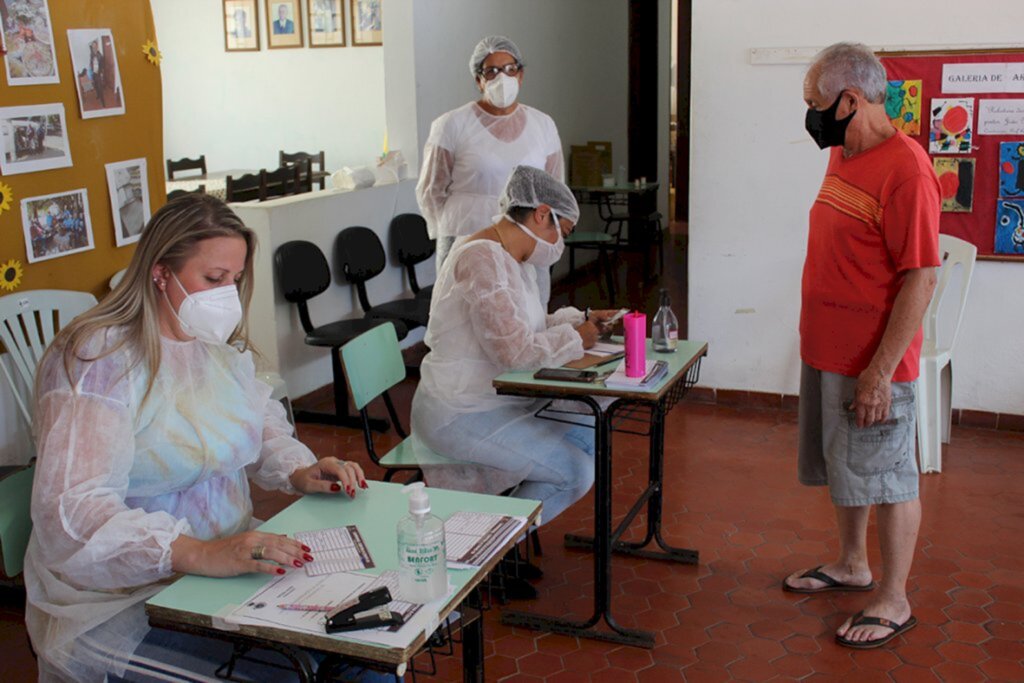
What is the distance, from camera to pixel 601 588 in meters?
3.13

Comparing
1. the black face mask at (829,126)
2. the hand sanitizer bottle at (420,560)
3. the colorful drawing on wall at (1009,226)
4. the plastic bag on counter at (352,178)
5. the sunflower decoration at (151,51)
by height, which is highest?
the sunflower decoration at (151,51)

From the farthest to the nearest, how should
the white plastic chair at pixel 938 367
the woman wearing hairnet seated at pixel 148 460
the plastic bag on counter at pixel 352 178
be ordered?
the plastic bag on counter at pixel 352 178 < the white plastic chair at pixel 938 367 < the woman wearing hairnet seated at pixel 148 460

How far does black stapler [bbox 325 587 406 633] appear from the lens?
5.46 feet

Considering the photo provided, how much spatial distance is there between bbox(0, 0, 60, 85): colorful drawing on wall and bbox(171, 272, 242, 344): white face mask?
6.05 feet

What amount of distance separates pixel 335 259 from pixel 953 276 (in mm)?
3120

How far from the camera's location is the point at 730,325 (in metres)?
5.31

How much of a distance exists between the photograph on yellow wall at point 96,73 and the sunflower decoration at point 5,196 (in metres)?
0.44

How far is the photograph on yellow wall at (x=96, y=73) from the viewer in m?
3.70

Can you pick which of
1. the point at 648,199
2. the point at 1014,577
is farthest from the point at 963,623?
the point at 648,199

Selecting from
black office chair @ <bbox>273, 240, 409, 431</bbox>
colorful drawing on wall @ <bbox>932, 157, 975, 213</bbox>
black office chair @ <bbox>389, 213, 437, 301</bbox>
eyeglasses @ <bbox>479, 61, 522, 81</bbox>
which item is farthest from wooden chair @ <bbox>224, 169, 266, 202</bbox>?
colorful drawing on wall @ <bbox>932, 157, 975, 213</bbox>

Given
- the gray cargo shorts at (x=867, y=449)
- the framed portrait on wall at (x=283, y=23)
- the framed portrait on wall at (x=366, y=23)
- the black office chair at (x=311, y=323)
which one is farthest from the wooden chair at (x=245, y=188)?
the gray cargo shorts at (x=867, y=449)

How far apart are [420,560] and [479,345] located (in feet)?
4.95

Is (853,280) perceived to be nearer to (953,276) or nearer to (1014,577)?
(1014,577)

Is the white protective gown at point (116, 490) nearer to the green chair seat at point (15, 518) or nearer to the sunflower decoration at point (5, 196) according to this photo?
the green chair seat at point (15, 518)
